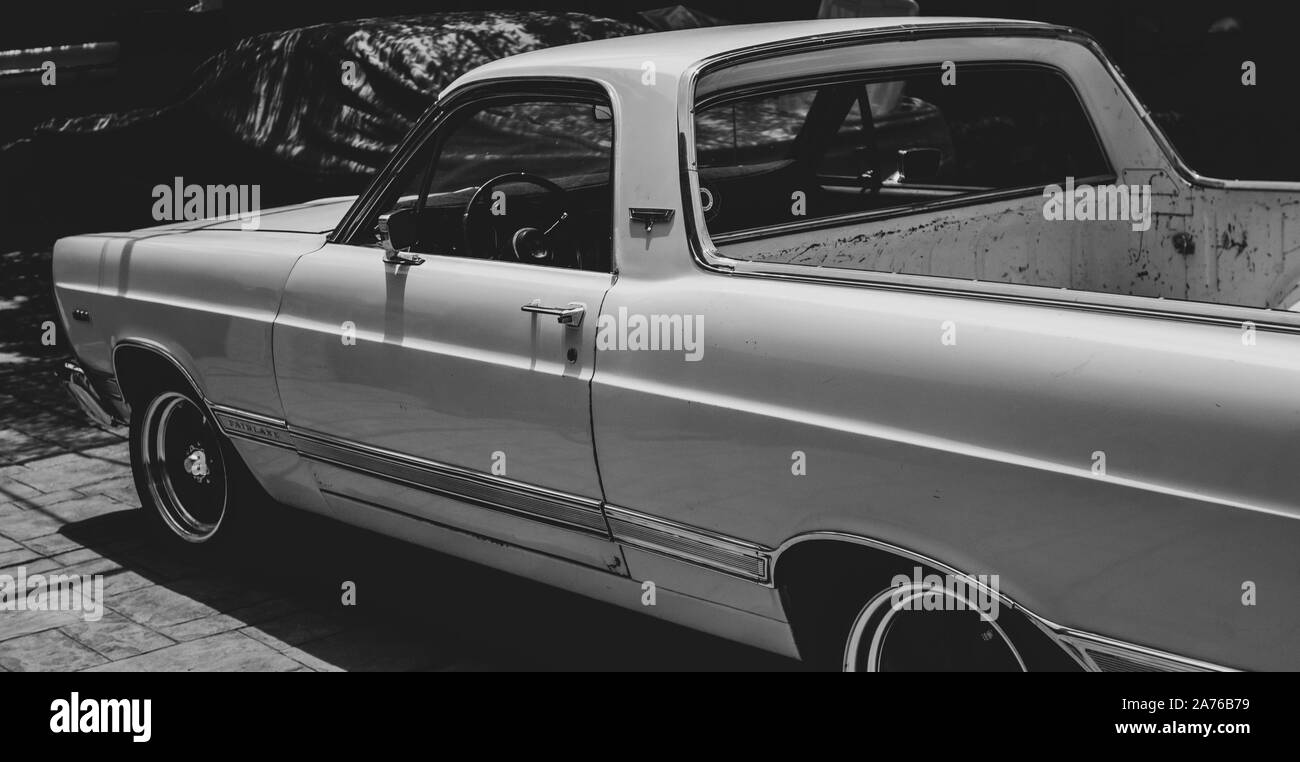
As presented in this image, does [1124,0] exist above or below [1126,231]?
above

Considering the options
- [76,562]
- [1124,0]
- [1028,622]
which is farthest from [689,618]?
[1124,0]

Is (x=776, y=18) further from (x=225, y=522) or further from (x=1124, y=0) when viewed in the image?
(x=225, y=522)

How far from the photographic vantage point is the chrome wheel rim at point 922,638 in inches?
117

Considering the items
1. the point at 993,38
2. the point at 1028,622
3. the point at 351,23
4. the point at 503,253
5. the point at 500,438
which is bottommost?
the point at 1028,622

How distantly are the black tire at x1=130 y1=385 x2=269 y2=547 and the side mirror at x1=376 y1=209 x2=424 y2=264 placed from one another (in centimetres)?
126

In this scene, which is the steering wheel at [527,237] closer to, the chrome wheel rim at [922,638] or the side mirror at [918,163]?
the side mirror at [918,163]

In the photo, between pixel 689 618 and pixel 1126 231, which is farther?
pixel 1126 231

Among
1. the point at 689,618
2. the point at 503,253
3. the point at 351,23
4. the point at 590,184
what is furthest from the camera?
the point at 351,23

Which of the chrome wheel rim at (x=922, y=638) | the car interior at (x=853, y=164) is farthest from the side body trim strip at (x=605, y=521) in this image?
the car interior at (x=853, y=164)

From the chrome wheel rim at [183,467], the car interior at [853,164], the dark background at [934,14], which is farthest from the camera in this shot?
the dark background at [934,14]

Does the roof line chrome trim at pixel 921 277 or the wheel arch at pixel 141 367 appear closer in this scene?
the roof line chrome trim at pixel 921 277

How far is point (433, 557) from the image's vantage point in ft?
14.6

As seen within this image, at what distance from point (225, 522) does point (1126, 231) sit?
313cm

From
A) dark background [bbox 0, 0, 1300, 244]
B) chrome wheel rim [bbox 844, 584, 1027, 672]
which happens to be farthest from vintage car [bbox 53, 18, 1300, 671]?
dark background [bbox 0, 0, 1300, 244]
